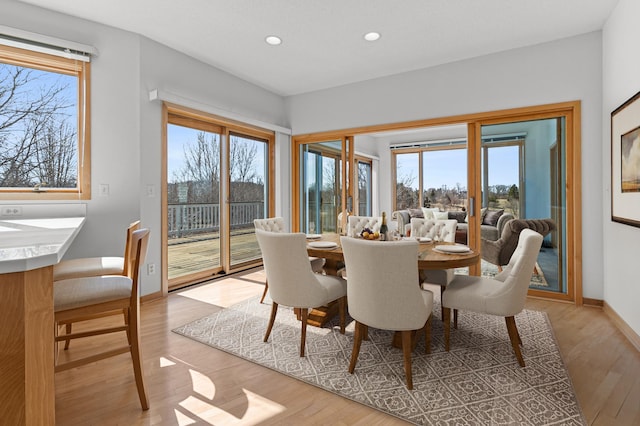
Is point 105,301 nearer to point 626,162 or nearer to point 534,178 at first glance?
point 626,162

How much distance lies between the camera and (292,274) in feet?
7.38

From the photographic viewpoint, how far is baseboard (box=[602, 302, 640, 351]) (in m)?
2.37

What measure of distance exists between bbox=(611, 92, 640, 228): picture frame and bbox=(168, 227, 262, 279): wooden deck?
427 centimetres

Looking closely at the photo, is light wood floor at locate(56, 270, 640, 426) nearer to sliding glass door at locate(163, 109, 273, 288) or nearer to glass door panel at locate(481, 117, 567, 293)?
glass door panel at locate(481, 117, 567, 293)

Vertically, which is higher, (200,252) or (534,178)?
(534,178)

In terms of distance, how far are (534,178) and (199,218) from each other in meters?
4.12

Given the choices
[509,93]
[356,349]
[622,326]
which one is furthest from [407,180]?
[356,349]

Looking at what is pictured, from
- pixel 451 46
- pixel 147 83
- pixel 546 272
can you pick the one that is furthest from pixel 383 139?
pixel 147 83

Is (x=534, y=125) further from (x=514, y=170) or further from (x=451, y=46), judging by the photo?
(x=451, y=46)

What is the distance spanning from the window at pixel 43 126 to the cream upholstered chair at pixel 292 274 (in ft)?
6.79

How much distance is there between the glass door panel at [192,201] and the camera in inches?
158

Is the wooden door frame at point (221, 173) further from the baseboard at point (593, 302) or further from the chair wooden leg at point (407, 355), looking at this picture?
the baseboard at point (593, 302)

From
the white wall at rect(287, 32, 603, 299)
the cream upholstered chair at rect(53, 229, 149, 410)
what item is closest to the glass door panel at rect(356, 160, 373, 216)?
the white wall at rect(287, 32, 603, 299)

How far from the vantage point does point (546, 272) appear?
11.8ft
